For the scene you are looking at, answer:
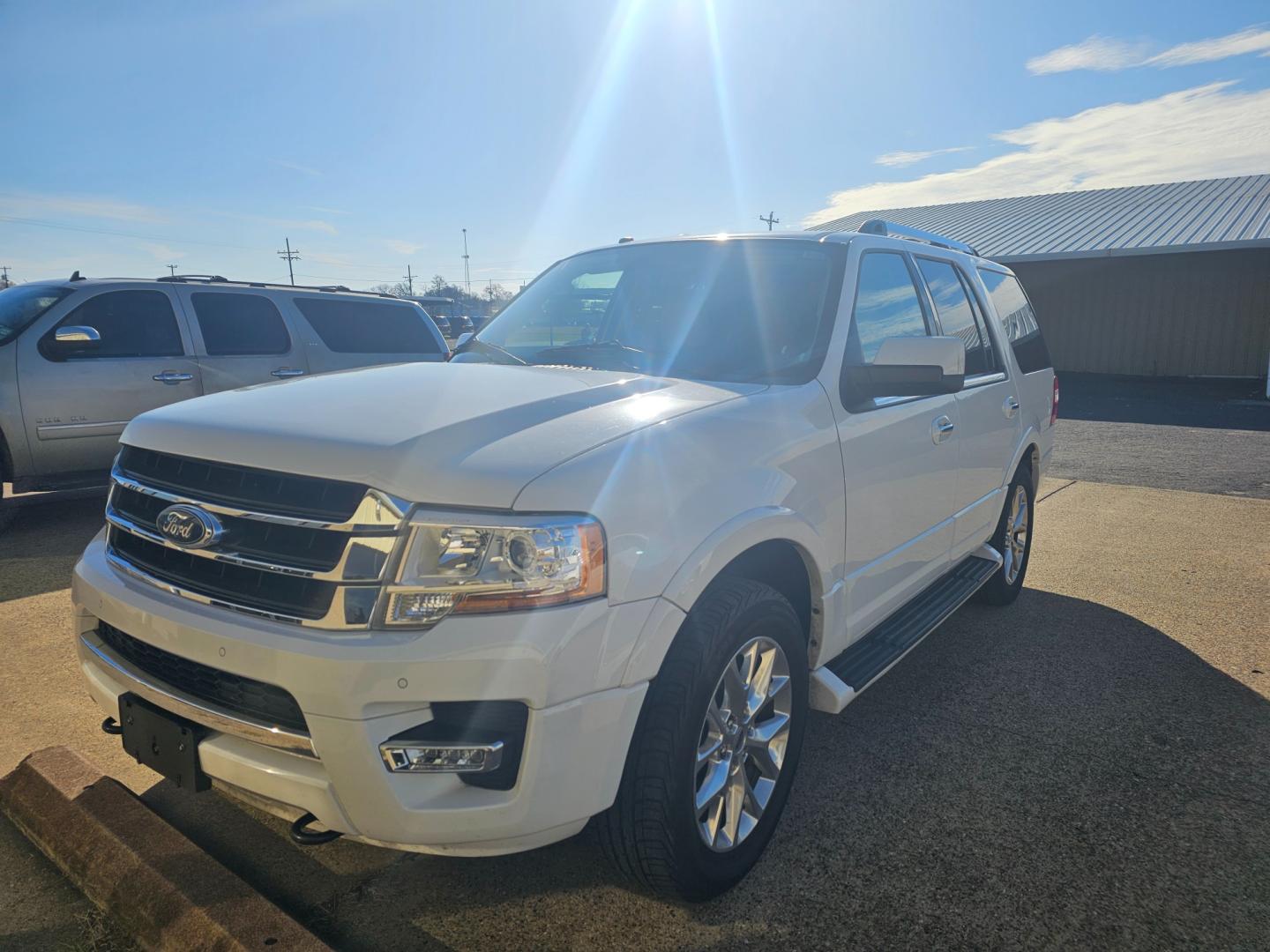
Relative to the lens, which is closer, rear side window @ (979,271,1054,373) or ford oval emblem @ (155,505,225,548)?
ford oval emblem @ (155,505,225,548)

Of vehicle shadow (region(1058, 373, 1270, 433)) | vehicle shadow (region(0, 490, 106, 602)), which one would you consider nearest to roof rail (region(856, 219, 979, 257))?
vehicle shadow (region(0, 490, 106, 602))

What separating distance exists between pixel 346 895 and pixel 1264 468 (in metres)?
11.1

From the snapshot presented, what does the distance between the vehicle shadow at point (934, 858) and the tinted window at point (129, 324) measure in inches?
198

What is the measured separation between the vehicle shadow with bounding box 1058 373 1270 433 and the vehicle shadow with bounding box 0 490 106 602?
1446 centimetres

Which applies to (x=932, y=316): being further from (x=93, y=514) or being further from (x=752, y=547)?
(x=93, y=514)

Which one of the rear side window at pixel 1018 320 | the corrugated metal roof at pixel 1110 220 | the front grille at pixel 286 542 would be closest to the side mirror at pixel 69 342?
the front grille at pixel 286 542

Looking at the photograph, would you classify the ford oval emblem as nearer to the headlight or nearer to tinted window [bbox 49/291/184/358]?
the headlight

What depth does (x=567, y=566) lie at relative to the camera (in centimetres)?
189

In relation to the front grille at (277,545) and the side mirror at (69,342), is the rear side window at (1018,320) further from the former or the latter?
the side mirror at (69,342)

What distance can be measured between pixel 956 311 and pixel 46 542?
628 cm

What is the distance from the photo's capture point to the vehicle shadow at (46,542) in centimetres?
510

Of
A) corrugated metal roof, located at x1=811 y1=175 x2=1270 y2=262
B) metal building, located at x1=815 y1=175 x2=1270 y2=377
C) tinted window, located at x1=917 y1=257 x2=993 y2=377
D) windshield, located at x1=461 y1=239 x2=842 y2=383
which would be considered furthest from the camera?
metal building, located at x1=815 y1=175 x2=1270 y2=377

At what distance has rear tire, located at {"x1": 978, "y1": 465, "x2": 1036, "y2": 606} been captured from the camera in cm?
481

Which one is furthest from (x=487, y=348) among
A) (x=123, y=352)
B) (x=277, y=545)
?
(x=123, y=352)
